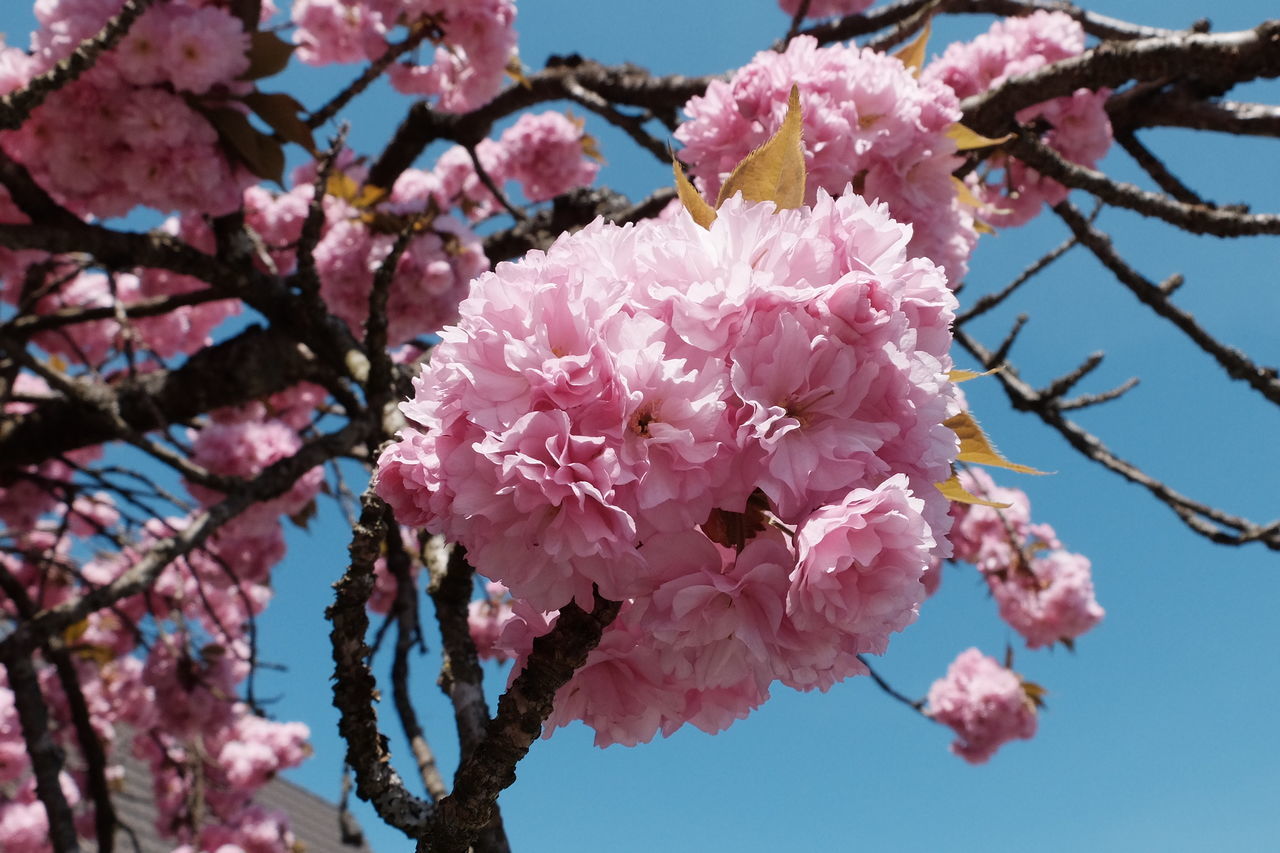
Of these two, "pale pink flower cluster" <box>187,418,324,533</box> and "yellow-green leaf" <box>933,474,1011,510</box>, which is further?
"pale pink flower cluster" <box>187,418,324,533</box>

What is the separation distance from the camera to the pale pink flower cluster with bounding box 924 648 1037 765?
18.9 feet

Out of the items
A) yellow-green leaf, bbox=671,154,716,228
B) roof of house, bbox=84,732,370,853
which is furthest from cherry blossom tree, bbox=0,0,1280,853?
roof of house, bbox=84,732,370,853

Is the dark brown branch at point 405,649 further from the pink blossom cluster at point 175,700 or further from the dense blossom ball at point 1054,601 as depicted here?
the dense blossom ball at point 1054,601

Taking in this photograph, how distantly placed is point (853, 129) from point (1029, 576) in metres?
4.45

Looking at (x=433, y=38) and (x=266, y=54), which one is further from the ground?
(x=433, y=38)

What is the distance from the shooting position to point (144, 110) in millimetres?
2666

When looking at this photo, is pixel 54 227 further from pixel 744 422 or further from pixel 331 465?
pixel 744 422

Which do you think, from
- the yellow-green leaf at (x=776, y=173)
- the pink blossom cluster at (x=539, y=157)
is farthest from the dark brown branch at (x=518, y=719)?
the pink blossom cluster at (x=539, y=157)

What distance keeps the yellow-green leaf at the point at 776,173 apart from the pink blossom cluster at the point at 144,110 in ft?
7.29

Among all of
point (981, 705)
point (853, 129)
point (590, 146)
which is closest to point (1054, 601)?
point (981, 705)

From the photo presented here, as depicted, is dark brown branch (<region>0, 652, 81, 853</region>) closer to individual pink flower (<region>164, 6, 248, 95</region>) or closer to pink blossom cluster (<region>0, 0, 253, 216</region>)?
pink blossom cluster (<region>0, 0, 253, 216</region>)

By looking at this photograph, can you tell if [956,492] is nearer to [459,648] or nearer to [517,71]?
[459,648]

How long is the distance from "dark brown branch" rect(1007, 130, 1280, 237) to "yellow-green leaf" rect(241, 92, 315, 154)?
6.92ft

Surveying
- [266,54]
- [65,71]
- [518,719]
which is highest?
[266,54]
